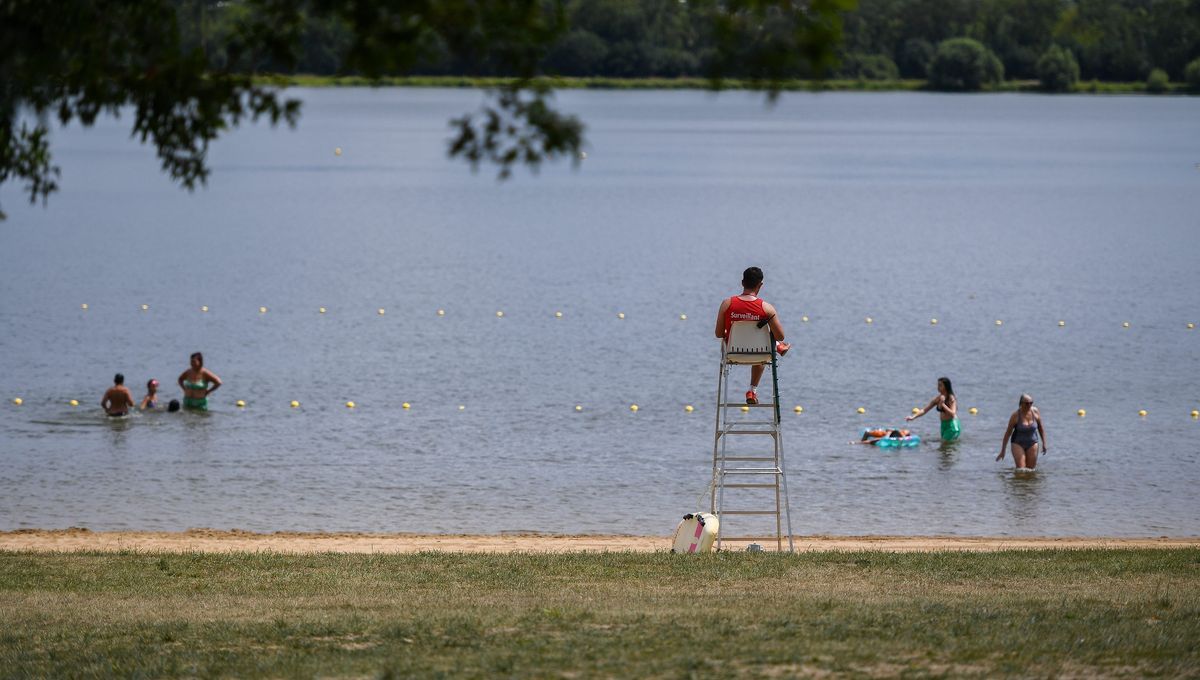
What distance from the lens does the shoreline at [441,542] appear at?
15.9 meters

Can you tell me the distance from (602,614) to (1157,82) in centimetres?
18777

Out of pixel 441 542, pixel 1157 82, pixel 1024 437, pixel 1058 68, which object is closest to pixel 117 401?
pixel 441 542

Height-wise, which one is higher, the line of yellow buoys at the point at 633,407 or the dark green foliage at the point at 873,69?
the dark green foliage at the point at 873,69

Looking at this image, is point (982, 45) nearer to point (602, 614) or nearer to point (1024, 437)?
point (1024, 437)

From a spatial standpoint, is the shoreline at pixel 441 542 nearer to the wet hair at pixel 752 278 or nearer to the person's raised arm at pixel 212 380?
the wet hair at pixel 752 278

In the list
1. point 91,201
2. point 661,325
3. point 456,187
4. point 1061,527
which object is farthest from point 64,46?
point 456,187

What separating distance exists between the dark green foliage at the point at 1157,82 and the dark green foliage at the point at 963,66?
1667 centimetres

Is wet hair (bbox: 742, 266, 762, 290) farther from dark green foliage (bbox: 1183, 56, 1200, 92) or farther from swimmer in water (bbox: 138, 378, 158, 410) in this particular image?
dark green foliage (bbox: 1183, 56, 1200, 92)

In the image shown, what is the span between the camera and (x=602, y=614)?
10.3 metres

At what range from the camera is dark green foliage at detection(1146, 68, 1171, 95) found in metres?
182

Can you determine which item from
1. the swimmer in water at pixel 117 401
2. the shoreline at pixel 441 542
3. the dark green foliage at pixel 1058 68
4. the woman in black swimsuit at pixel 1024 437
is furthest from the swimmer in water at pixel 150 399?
the dark green foliage at pixel 1058 68

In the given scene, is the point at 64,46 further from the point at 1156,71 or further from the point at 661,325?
the point at 1156,71

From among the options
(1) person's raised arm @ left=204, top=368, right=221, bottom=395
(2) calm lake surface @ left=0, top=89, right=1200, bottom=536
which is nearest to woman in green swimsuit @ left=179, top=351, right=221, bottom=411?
(1) person's raised arm @ left=204, top=368, right=221, bottom=395

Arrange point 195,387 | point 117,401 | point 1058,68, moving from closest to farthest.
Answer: point 117,401 → point 195,387 → point 1058,68
